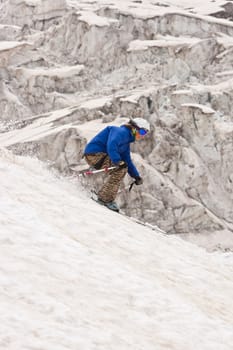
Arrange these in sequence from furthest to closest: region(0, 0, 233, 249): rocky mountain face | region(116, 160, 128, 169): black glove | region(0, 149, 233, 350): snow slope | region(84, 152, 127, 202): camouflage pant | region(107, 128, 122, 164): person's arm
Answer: region(0, 0, 233, 249): rocky mountain face < region(84, 152, 127, 202): camouflage pant < region(116, 160, 128, 169): black glove < region(107, 128, 122, 164): person's arm < region(0, 149, 233, 350): snow slope

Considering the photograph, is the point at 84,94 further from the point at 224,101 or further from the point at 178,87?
the point at 224,101

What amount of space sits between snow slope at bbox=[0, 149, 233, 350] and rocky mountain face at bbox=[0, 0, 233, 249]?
50.8ft

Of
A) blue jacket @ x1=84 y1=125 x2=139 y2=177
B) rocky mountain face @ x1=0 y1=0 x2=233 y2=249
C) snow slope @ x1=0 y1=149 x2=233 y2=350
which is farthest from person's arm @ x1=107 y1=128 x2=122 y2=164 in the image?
rocky mountain face @ x1=0 y1=0 x2=233 y2=249

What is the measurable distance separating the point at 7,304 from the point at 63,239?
1363 millimetres

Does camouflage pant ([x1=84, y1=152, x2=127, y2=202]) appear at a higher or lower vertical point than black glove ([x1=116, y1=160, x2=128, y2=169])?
lower

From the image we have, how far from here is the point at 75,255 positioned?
3.59 metres

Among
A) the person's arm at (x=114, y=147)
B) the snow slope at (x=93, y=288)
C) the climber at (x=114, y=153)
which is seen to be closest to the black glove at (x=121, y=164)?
the climber at (x=114, y=153)

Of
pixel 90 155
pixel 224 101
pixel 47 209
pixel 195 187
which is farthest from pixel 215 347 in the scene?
pixel 224 101

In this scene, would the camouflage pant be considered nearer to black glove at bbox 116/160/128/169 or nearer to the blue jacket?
black glove at bbox 116/160/128/169

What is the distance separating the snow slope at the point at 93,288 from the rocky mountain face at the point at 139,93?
1549 cm

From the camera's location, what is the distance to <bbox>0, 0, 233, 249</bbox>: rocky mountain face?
77.0ft

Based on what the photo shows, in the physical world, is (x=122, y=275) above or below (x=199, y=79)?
above

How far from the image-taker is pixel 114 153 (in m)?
6.96

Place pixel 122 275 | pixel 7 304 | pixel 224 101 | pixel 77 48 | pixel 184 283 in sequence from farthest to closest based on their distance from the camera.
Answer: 1. pixel 77 48
2. pixel 224 101
3. pixel 184 283
4. pixel 122 275
5. pixel 7 304
